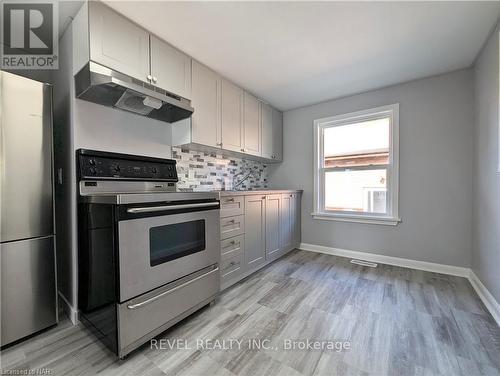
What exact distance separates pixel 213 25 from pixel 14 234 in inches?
79.2

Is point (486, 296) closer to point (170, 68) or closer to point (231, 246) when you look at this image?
point (231, 246)

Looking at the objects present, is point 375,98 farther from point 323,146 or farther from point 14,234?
point 14,234

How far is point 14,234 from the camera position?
1369mm

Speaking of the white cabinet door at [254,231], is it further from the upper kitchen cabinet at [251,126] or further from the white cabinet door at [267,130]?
the white cabinet door at [267,130]

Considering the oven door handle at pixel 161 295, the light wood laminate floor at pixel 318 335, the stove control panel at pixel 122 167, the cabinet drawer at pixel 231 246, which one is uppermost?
the stove control panel at pixel 122 167

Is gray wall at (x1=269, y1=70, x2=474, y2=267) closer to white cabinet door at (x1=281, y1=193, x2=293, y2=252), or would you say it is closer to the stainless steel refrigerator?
white cabinet door at (x1=281, y1=193, x2=293, y2=252)

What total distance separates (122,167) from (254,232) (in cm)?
145

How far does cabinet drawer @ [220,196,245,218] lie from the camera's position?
6.64 feet

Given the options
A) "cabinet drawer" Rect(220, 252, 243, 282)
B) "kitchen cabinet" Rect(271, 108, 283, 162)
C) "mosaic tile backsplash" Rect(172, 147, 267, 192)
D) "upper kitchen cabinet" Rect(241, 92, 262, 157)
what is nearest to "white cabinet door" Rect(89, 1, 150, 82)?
"mosaic tile backsplash" Rect(172, 147, 267, 192)

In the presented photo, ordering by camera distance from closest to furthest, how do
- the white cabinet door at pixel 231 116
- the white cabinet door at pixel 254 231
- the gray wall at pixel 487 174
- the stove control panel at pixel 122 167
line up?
1. the stove control panel at pixel 122 167
2. the gray wall at pixel 487 174
3. the white cabinet door at pixel 254 231
4. the white cabinet door at pixel 231 116

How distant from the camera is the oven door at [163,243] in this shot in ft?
3.99

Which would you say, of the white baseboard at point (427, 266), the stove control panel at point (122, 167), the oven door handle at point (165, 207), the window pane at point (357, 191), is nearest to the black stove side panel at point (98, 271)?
the oven door handle at point (165, 207)

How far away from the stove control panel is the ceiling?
1045 mm

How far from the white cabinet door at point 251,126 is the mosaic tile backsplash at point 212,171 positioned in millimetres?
342
